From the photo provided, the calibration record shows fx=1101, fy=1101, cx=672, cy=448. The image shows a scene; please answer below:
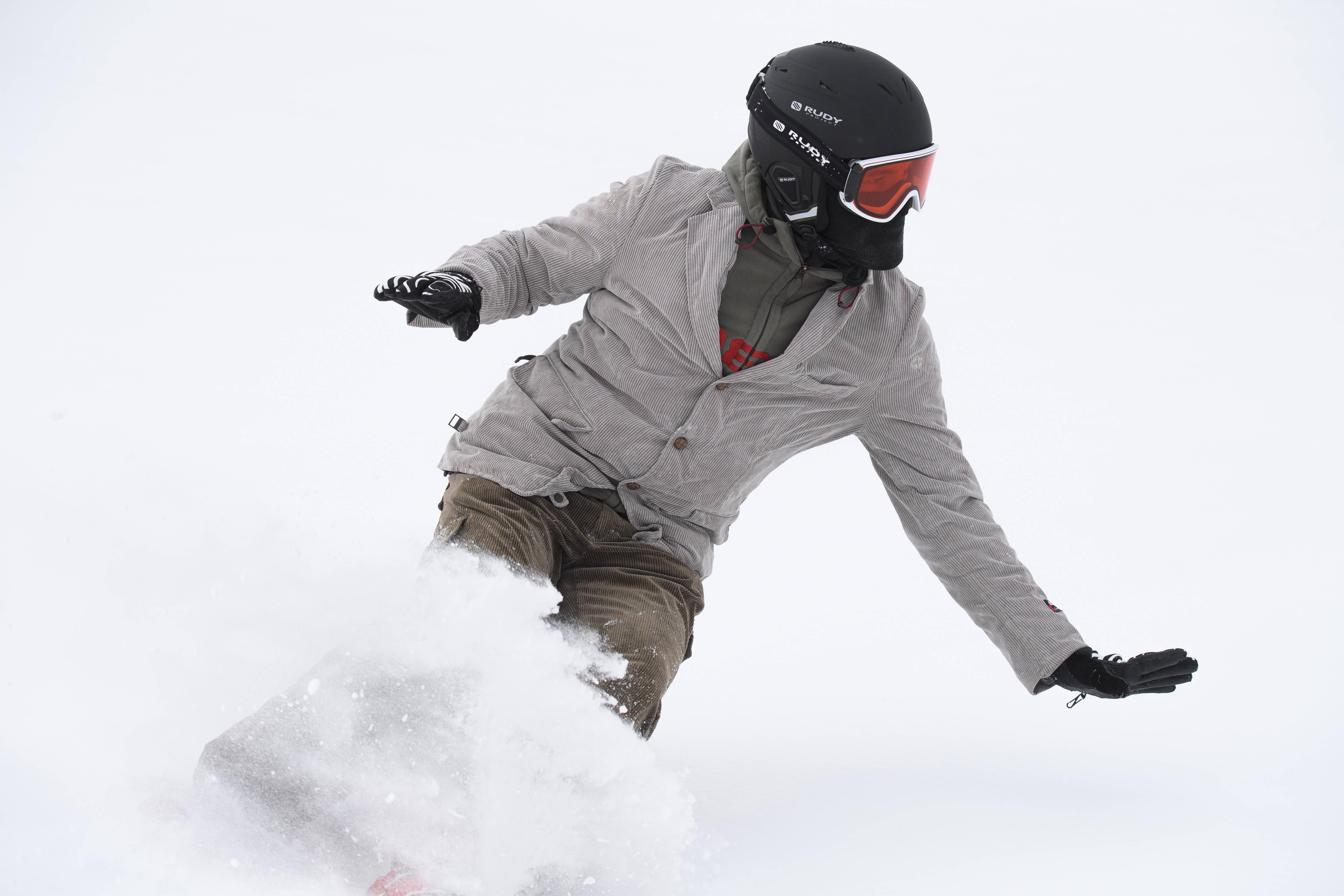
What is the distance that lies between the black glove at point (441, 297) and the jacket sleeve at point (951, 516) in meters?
0.96

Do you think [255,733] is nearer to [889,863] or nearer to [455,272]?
[455,272]

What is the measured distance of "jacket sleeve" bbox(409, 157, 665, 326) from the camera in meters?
2.38

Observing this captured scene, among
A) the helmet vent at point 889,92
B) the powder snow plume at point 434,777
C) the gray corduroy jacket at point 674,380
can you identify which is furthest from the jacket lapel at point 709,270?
the powder snow plume at point 434,777

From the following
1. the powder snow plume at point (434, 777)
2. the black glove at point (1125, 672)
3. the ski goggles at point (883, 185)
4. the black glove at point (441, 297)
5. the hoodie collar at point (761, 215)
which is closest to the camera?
the powder snow plume at point (434, 777)

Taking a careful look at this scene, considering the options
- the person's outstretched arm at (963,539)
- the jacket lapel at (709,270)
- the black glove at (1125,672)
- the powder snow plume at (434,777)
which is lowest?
the powder snow plume at (434,777)

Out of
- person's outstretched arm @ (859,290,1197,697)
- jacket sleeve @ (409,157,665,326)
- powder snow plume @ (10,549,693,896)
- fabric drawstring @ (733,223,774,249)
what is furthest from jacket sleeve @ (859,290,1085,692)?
powder snow plume @ (10,549,693,896)

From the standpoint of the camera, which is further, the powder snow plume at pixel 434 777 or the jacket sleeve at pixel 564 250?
the jacket sleeve at pixel 564 250

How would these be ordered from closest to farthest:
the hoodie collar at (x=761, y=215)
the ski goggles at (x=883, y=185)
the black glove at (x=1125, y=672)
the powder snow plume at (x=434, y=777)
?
1. the powder snow plume at (x=434, y=777)
2. the ski goggles at (x=883, y=185)
3. the hoodie collar at (x=761, y=215)
4. the black glove at (x=1125, y=672)

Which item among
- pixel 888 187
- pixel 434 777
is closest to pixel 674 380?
pixel 888 187

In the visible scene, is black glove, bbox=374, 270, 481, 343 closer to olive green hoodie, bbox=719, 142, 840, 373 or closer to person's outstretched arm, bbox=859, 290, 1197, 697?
olive green hoodie, bbox=719, 142, 840, 373

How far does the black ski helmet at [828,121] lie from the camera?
7.43ft

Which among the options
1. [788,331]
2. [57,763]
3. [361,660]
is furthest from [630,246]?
[57,763]

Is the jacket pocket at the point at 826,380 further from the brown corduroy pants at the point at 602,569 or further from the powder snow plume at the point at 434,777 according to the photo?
the powder snow plume at the point at 434,777

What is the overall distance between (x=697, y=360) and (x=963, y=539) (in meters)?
0.80
